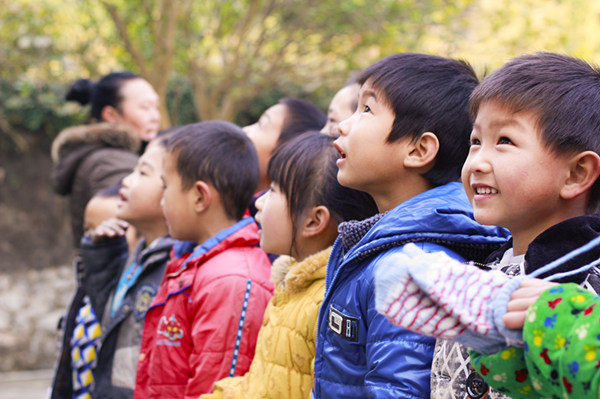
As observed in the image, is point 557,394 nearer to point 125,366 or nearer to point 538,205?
point 538,205

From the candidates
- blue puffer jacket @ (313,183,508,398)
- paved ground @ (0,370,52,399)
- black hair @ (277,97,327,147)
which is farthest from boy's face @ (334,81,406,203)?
paved ground @ (0,370,52,399)

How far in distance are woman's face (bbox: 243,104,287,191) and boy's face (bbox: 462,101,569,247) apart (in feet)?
6.34

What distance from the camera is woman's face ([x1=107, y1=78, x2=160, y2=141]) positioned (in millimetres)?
4668

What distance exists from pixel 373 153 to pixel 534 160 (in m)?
0.61

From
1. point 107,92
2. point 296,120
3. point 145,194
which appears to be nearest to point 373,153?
point 296,120

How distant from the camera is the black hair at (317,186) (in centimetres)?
236

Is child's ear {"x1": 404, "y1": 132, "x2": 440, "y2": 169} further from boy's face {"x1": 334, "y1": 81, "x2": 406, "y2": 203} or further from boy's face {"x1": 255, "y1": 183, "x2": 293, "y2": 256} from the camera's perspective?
boy's face {"x1": 255, "y1": 183, "x2": 293, "y2": 256}

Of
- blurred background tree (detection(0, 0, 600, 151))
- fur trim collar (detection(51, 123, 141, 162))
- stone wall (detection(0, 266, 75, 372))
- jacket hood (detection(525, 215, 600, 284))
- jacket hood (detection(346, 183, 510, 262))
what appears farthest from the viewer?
stone wall (detection(0, 266, 75, 372))

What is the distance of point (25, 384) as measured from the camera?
8531 mm

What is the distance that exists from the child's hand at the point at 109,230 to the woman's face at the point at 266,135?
0.75 metres

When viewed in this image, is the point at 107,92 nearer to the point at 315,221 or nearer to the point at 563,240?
the point at 315,221

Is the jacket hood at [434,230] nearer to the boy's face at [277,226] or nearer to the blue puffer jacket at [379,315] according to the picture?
the blue puffer jacket at [379,315]

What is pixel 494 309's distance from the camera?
1071 millimetres

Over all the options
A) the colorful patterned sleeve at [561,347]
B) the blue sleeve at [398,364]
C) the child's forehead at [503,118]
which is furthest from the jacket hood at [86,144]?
the colorful patterned sleeve at [561,347]
